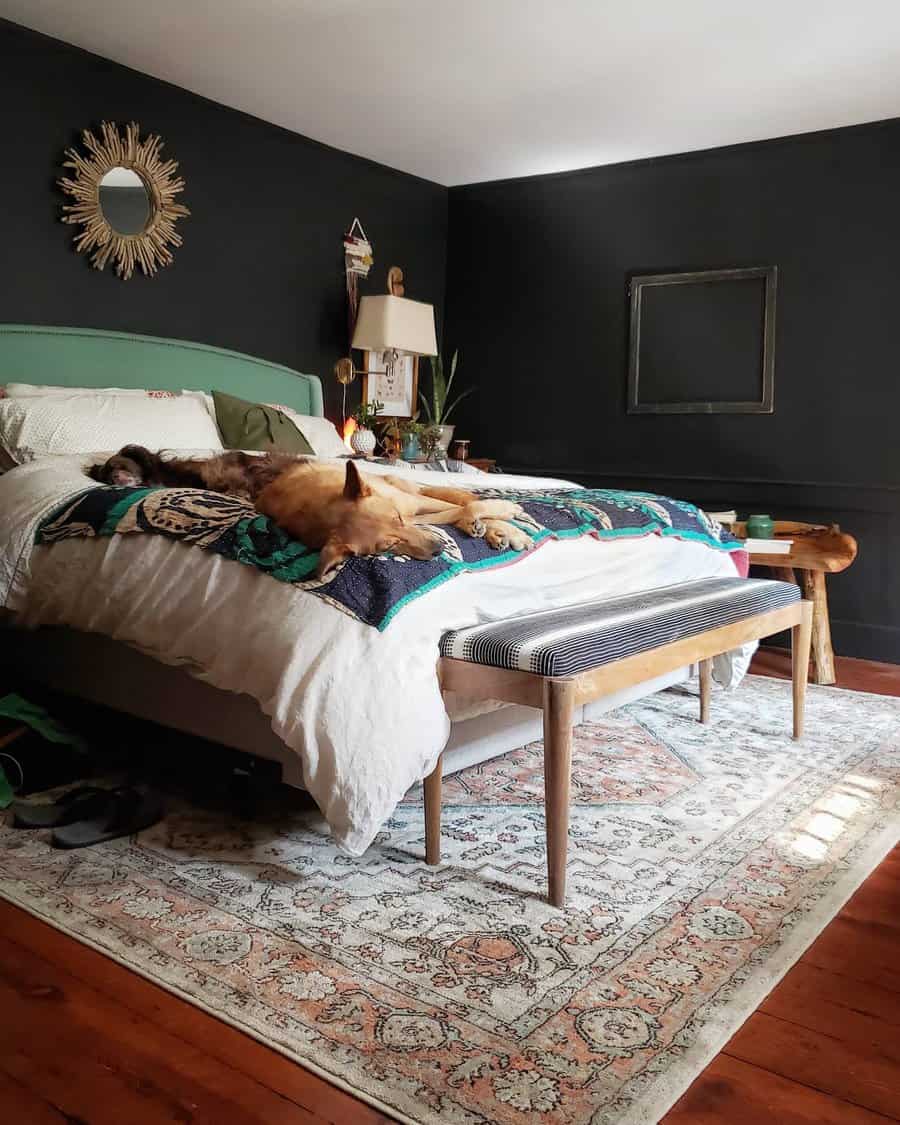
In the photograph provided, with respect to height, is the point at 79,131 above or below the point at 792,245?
above

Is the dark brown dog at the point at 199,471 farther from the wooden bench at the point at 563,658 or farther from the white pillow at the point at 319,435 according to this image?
the white pillow at the point at 319,435

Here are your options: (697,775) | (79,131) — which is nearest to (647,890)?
(697,775)

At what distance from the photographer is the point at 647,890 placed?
→ 2.15 metres

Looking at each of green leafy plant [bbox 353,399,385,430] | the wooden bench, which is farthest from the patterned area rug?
green leafy plant [bbox 353,399,385,430]

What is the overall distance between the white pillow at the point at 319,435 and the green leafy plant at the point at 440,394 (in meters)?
1.41

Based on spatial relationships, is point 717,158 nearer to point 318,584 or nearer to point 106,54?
point 106,54

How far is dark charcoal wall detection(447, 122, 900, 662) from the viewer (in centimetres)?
475

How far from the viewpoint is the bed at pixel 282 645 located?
202 centimetres

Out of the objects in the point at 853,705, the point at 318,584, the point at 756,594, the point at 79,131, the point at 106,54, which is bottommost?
the point at 853,705

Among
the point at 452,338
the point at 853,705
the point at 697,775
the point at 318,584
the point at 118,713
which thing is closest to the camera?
the point at 318,584

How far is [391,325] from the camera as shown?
16.6 ft

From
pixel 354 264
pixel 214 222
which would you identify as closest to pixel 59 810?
pixel 214 222

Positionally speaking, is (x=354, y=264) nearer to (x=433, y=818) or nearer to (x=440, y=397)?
(x=440, y=397)

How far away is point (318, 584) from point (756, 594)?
1.54 meters
